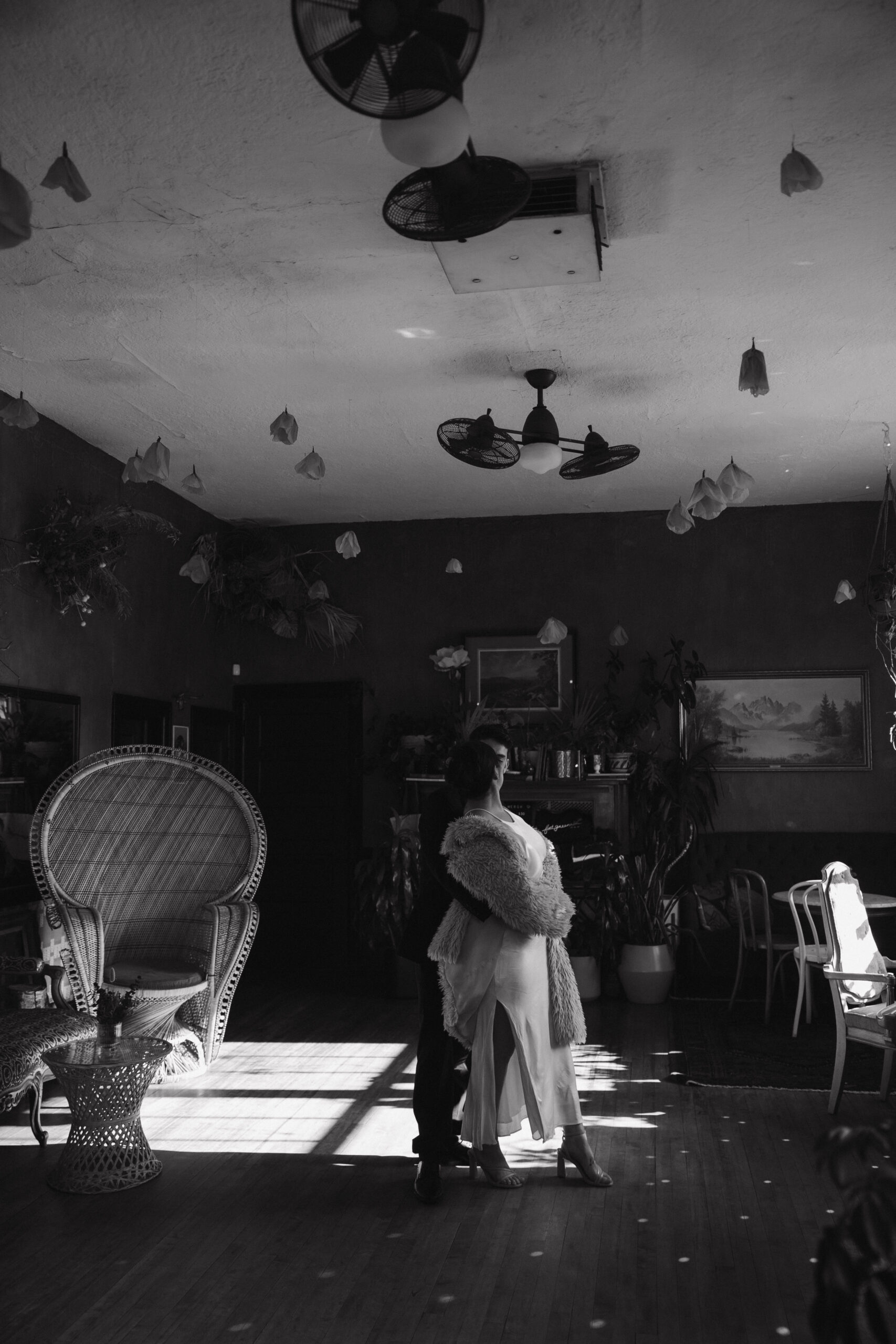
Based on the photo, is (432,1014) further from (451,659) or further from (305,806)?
(305,806)

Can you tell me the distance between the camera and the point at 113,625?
6.77 meters

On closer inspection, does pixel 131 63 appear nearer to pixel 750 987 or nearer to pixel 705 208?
pixel 705 208

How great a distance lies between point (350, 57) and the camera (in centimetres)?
234

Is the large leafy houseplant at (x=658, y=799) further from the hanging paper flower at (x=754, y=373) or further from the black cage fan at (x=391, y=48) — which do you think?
the black cage fan at (x=391, y=48)

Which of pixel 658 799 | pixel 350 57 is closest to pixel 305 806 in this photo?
pixel 658 799

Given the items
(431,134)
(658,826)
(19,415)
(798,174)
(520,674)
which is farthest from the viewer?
(520,674)

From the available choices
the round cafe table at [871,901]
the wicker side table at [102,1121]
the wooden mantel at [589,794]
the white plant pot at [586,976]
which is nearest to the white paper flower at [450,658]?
the wooden mantel at [589,794]

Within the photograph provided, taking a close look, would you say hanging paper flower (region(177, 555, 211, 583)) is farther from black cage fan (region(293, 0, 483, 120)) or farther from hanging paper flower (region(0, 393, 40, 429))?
black cage fan (region(293, 0, 483, 120))

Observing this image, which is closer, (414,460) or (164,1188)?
(164,1188)

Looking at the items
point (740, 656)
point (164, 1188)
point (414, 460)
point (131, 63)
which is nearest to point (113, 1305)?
point (164, 1188)

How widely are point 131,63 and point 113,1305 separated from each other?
3.46m

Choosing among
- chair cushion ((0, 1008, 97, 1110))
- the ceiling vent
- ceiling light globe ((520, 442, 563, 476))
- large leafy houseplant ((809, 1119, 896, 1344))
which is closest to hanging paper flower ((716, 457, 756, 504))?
ceiling light globe ((520, 442, 563, 476))

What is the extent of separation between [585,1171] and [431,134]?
341 centimetres

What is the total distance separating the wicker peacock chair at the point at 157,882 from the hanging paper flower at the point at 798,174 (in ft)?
13.6
